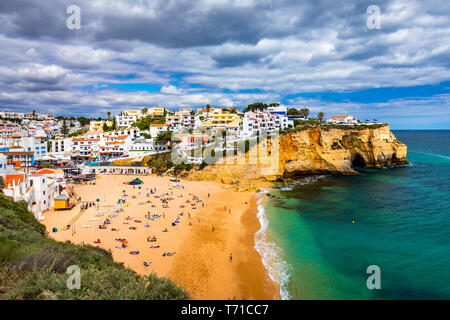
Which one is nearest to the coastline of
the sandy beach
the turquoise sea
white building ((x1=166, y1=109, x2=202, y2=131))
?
the sandy beach

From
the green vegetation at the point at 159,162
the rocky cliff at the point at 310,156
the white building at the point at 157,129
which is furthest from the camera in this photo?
the white building at the point at 157,129

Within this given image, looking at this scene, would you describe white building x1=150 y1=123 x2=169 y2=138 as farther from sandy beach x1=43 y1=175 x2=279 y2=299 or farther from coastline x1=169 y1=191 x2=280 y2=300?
coastline x1=169 y1=191 x2=280 y2=300

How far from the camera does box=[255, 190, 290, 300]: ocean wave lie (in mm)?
17719

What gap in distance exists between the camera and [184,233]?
25938 mm

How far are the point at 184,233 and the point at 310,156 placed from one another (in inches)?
1479

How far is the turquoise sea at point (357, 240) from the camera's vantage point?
56.5ft

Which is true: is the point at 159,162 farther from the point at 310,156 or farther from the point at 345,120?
the point at 345,120

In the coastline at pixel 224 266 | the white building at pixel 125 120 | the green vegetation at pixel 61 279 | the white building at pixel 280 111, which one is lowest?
the coastline at pixel 224 266

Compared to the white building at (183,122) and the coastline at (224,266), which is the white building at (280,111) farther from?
the coastline at (224,266)

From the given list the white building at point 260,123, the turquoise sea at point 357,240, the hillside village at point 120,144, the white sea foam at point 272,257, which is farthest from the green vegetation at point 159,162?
the white sea foam at point 272,257

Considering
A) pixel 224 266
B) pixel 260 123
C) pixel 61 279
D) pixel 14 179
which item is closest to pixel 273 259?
pixel 224 266

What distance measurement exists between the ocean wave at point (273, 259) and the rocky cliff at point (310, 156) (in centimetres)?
1967
